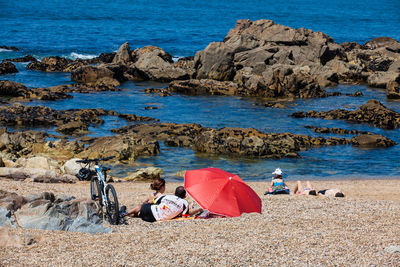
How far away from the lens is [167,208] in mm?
11578

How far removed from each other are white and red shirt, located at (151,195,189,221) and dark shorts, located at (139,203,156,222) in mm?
70

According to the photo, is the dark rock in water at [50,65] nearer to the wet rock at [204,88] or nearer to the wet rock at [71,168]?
the wet rock at [204,88]

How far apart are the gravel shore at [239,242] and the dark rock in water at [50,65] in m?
41.9

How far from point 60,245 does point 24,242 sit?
624mm

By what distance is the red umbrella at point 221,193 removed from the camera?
1161 centimetres

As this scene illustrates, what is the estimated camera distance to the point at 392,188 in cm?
1862

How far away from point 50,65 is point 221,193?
→ 43.2 m

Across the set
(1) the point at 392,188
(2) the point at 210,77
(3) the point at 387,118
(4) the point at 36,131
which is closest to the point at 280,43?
(2) the point at 210,77

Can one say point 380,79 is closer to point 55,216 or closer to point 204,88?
point 204,88

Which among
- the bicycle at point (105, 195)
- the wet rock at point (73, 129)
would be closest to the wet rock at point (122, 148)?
the wet rock at point (73, 129)

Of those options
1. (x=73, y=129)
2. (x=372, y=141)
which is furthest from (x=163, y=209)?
(x=372, y=141)

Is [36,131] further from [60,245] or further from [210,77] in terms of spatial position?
[210,77]

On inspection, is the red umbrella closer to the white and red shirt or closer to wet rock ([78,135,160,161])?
the white and red shirt

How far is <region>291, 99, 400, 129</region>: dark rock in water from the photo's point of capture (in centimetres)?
3048
